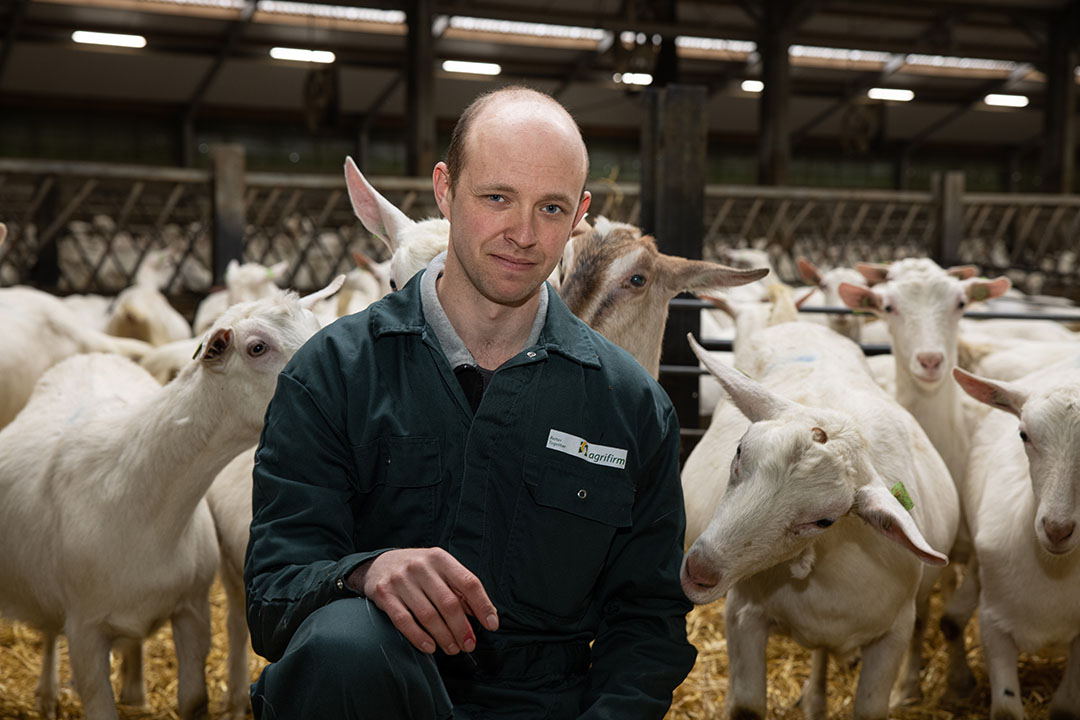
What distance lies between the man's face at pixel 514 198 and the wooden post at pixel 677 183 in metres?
3.36

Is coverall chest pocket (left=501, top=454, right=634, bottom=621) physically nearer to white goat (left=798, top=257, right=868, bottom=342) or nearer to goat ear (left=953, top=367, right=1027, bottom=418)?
goat ear (left=953, top=367, right=1027, bottom=418)

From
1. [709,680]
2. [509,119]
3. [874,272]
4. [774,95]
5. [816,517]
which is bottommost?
[709,680]

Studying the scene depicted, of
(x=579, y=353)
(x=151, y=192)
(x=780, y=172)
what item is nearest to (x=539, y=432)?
(x=579, y=353)

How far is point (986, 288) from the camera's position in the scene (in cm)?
495

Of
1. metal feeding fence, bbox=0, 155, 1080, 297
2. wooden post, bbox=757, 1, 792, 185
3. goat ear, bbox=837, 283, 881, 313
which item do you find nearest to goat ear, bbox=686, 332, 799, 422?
goat ear, bbox=837, 283, 881, 313

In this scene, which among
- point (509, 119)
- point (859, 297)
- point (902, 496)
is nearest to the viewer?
point (509, 119)

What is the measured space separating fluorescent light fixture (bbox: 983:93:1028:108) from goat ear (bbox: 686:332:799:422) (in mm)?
21711

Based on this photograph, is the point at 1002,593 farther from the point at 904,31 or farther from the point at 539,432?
the point at 904,31

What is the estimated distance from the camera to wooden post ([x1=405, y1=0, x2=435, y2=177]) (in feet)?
44.1

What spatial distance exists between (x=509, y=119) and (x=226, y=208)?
6.76 meters

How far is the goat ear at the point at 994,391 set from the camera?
346cm

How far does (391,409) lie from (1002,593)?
8.73ft

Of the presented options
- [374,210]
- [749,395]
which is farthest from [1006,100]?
[749,395]

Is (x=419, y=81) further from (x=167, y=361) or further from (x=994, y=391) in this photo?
(x=994, y=391)
